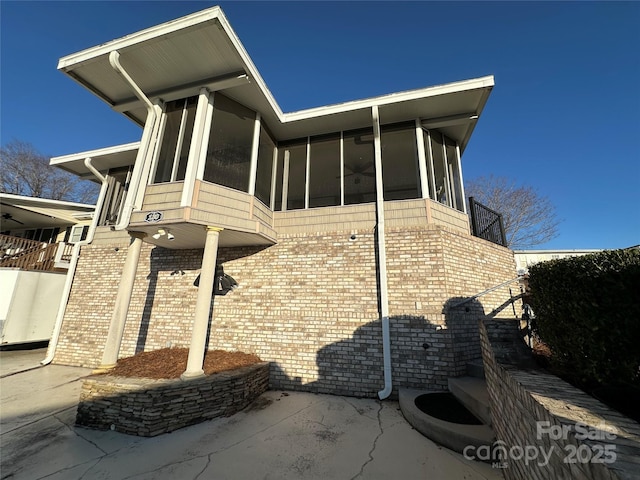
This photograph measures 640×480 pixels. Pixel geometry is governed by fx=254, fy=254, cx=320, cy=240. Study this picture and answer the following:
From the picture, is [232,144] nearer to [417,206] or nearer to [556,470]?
[417,206]

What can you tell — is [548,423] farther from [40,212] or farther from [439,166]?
[40,212]

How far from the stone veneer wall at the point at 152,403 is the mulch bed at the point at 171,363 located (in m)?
0.30

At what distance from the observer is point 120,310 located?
5438mm

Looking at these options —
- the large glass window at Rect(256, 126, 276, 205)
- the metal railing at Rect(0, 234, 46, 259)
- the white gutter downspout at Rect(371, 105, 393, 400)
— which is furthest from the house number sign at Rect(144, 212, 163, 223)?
the metal railing at Rect(0, 234, 46, 259)

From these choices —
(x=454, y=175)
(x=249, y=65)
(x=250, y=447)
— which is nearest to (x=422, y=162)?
(x=454, y=175)

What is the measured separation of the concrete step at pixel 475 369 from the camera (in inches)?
181

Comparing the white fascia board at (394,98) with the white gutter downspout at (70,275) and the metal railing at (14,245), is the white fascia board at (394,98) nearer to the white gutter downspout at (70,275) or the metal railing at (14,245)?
the white gutter downspout at (70,275)

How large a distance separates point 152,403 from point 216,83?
19.8ft

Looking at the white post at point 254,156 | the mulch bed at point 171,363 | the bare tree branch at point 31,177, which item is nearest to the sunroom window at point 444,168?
the white post at point 254,156

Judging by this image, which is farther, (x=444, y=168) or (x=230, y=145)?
(x=444, y=168)

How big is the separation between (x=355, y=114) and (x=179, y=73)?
13.2ft

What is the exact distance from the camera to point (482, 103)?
230 inches

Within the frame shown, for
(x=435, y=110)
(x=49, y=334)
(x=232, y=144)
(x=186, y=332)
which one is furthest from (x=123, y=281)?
(x=435, y=110)

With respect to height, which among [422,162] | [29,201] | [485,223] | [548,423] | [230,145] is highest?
[29,201]
